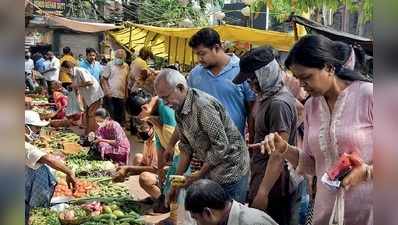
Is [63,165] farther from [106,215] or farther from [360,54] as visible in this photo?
[360,54]

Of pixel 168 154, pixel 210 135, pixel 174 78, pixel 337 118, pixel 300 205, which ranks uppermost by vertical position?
pixel 174 78

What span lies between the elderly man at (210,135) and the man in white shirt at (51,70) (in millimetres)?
430

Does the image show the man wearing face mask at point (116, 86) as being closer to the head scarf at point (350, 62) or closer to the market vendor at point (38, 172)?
the market vendor at point (38, 172)

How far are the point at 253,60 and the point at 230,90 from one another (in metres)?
0.15

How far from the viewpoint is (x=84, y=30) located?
2.29 metres

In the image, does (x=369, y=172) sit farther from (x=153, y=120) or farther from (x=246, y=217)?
(x=153, y=120)

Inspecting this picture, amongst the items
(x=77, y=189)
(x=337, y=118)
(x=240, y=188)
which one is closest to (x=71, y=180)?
(x=77, y=189)

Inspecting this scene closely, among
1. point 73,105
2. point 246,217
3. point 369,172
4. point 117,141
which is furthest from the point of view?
point 73,105

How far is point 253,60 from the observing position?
7.06ft

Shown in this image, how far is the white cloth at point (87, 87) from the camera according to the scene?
237cm

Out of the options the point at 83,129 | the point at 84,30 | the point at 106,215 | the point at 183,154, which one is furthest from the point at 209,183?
the point at 84,30

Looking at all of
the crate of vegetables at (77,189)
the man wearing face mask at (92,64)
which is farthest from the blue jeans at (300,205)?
the man wearing face mask at (92,64)

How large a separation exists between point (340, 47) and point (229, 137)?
55 cm

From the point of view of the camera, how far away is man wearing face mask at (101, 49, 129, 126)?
233cm
